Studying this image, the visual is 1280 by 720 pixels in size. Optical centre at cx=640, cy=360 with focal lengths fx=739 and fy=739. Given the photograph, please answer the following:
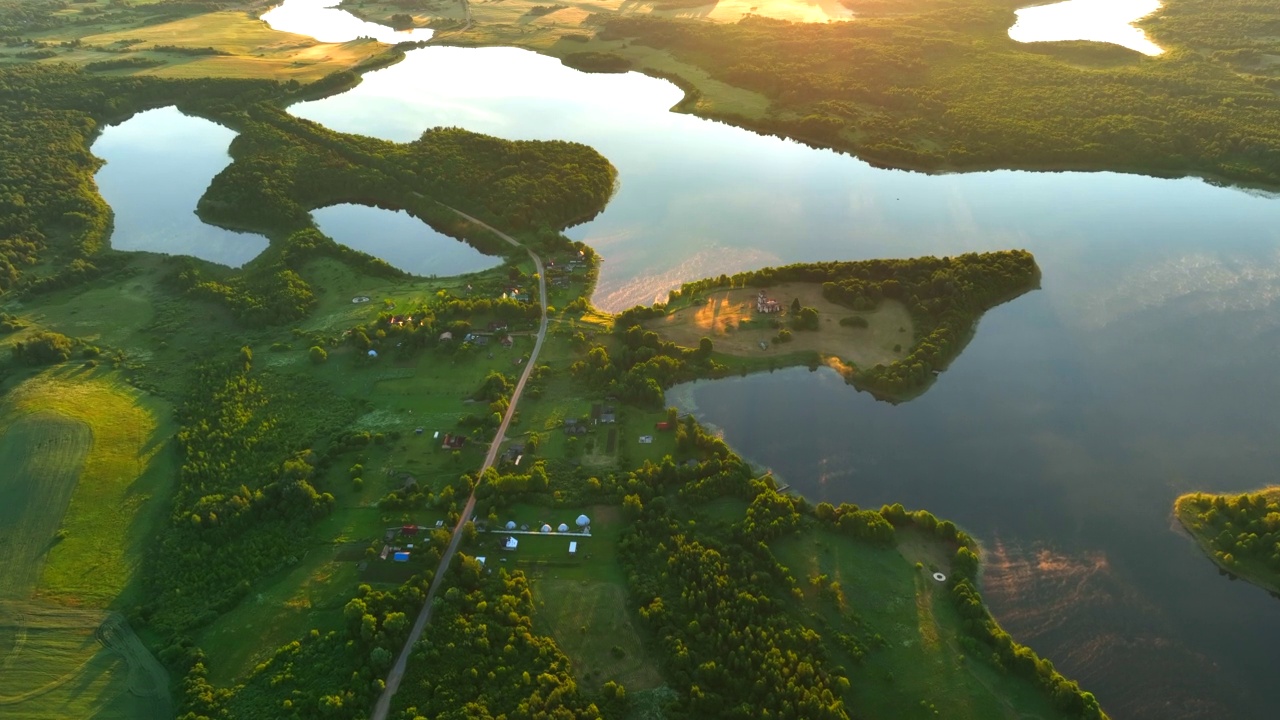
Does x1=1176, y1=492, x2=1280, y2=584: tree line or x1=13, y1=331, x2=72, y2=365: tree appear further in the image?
x1=13, y1=331, x2=72, y2=365: tree

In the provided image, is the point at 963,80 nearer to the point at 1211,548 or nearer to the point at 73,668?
the point at 1211,548

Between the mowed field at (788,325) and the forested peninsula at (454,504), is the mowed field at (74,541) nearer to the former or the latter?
the forested peninsula at (454,504)

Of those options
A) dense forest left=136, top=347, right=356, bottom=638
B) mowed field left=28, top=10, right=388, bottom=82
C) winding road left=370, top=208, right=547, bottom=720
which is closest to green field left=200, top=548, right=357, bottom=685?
dense forest left=136, top=347, right=356, bottom=638

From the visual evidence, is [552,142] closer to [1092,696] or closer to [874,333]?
[874,333]

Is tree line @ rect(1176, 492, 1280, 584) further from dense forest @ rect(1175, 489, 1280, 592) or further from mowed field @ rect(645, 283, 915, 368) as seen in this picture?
mowed field @ rect(645, 283, 915, 368)

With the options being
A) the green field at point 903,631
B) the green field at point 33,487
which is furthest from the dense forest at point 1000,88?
the green field at point 33,487

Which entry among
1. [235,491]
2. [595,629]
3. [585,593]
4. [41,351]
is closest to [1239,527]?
[595,629]

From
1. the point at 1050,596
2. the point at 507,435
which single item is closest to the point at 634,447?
the point at 507,435
